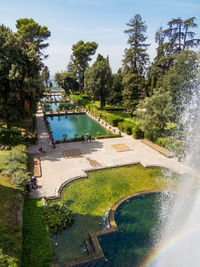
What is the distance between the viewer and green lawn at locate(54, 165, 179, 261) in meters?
9.57

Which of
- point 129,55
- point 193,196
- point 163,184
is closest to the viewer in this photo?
point 193,196

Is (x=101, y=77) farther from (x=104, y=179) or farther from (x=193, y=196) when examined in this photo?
(x=193, y=196)

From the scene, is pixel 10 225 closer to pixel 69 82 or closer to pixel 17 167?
pixel 17 167

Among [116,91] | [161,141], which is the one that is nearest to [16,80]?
[161,141]

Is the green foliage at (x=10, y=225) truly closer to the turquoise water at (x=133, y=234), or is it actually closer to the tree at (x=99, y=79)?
the turquoise water at (x=133, y=234)

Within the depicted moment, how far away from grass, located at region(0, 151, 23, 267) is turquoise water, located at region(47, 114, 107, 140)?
14880mm

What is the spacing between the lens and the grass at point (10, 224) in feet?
24.0

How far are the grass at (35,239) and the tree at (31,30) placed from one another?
35.9 metres

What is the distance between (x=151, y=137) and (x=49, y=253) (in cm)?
1868

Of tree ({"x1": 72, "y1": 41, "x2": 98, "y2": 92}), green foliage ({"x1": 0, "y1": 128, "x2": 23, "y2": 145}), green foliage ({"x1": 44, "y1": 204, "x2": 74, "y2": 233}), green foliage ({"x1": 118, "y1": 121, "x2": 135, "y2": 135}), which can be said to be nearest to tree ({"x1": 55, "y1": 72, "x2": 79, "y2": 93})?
tree ({"x1": 72, "y1": 41, "x2": 98, "y2": 92})

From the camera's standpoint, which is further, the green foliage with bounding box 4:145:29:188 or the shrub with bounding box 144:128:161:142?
the shrub with bounding box 144:128:161:142

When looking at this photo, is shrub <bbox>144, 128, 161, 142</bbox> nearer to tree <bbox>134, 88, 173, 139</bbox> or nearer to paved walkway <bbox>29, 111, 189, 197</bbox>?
tree <bbox>134, 88, 173, 139</bbox>

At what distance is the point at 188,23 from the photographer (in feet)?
123

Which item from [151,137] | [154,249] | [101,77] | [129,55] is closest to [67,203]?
[154,249]
